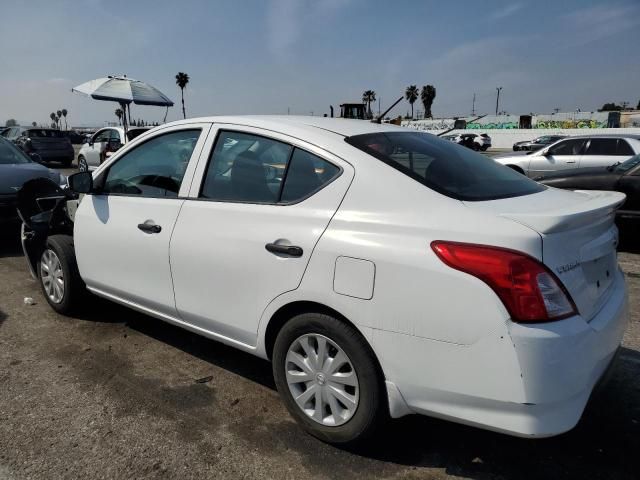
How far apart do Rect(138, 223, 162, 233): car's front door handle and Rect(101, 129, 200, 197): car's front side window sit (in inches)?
8.2

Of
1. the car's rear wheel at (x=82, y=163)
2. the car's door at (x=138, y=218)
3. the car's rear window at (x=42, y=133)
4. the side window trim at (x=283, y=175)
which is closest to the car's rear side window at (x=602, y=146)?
the side window trim at (x=283, y=175)

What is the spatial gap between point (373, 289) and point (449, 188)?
2.03ft

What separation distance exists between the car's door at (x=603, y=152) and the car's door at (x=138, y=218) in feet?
33.3

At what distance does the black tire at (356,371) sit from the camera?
2178 millimetres

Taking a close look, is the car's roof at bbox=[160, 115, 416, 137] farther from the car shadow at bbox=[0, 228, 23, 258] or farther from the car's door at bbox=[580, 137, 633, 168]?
the car's door at bbox=[580, 137, 633, 168]

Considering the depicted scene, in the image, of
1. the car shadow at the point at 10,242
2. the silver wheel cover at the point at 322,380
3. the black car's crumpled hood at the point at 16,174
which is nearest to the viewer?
the silver wheel cover at the point at 322,380

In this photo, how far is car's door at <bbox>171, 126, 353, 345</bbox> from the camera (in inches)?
93.7

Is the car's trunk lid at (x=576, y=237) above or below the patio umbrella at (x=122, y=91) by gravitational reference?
below

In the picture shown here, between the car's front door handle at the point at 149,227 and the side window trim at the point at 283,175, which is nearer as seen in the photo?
the side window trim at the point at 283,175

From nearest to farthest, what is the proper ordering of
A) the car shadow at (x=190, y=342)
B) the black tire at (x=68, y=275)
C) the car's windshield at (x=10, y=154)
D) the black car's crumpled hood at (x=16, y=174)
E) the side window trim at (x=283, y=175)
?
the side window trim at (x=283, y=175)
the car shadow at (x=190, y=342)
the black tire at (x=68, y=275)
the black car's crumpled hood at (x=16, y=174)
the car's windshield at (x=10, y=154)

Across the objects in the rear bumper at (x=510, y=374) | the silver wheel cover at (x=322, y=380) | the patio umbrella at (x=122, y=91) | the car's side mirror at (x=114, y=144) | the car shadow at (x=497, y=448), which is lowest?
the car shadow at (x=497, y=448)

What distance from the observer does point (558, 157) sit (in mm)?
11391

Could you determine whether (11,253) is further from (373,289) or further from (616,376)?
(616,376)

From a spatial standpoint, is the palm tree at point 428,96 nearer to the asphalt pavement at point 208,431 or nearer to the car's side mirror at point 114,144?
the car's side mirror at point 114,144
